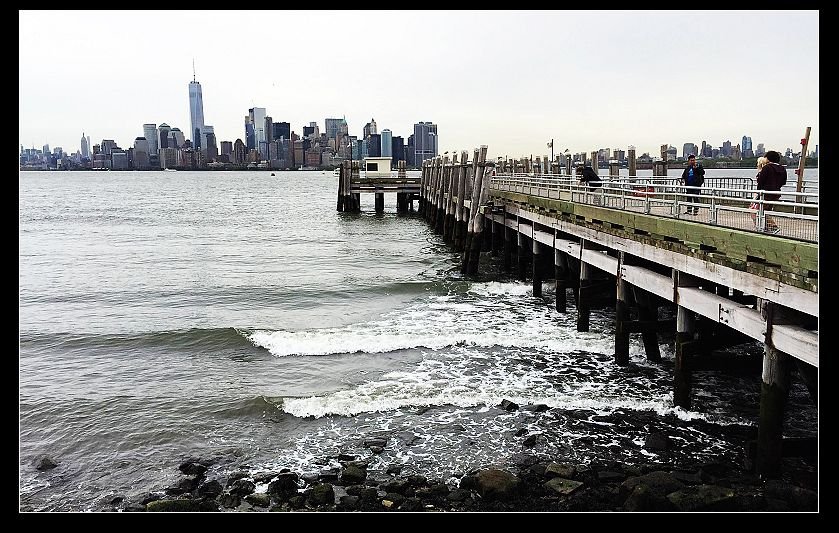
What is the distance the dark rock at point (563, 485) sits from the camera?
28.0 ft

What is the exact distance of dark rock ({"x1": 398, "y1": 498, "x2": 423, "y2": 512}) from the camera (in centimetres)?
819

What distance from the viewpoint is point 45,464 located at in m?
10.1

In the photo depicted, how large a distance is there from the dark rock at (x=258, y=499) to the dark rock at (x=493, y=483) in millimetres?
2392

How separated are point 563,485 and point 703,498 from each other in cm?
161

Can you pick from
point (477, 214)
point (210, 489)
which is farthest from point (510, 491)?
point (477, 214)

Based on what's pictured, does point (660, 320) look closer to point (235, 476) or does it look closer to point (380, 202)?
point (235, 476)

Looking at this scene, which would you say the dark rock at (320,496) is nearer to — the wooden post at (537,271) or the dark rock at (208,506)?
the dark rock at (208,506)

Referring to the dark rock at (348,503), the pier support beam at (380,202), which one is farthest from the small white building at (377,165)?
the dark rock at (348,503)

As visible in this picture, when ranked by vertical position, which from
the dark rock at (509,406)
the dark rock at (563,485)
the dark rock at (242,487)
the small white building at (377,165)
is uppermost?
the small white building at (377,165)

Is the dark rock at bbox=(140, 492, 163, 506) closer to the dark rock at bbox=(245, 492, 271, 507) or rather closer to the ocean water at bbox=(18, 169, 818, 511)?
the ocean water at bbox=(18, 169, 818, 511)

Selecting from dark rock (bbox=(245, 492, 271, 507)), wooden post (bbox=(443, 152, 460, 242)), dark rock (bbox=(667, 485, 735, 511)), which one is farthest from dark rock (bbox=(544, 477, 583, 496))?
wooden post (bbox=(443, 152, 460, 242))

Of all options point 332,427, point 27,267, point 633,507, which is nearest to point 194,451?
point 332,427

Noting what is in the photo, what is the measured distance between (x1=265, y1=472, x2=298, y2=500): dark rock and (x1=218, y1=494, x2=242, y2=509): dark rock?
1.31 ft
